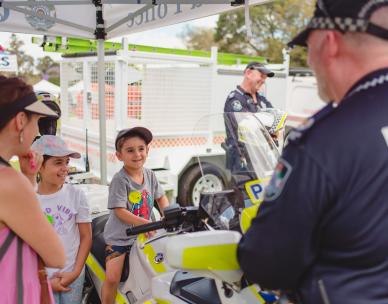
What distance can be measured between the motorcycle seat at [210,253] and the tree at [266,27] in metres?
26.9

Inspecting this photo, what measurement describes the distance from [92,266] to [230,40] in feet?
97.5

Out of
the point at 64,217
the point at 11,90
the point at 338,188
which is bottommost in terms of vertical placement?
the point at 64,217

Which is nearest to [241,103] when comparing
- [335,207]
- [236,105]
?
[236,105]

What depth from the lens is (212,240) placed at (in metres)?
1.37

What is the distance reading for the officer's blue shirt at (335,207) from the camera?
103 centimetres

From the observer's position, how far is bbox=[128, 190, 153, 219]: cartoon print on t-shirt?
8.65 feet

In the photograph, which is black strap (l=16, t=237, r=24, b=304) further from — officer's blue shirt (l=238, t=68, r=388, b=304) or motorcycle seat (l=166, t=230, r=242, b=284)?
officer's blue shirt (l=238, t=68, r=388, b=304)

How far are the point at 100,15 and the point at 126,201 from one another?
2.19 meters

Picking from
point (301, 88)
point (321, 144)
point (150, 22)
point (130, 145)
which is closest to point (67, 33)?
point (150, 22)

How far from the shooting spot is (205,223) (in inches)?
→ 70.6

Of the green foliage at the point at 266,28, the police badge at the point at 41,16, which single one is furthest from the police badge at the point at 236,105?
the green foliage at the point at 266,28

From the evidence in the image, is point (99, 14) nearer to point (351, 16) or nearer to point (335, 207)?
point (351, 16)

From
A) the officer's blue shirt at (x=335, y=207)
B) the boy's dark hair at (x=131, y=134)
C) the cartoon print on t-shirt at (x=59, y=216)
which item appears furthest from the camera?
the boy's dark hair at (x=131, y=134)

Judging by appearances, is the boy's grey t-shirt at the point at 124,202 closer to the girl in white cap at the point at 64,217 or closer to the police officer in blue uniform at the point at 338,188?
the girl in white cap at the point at 64,217
